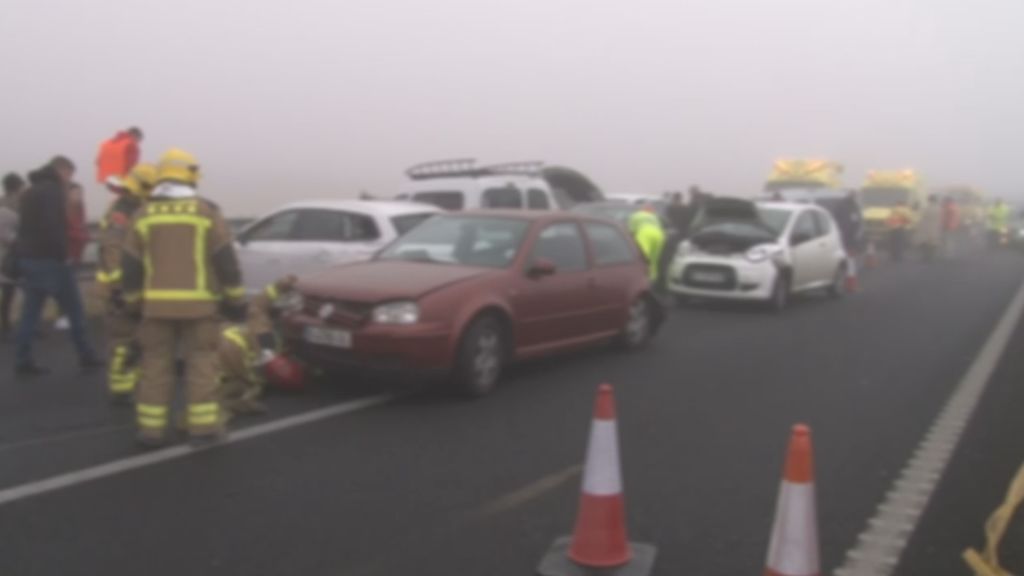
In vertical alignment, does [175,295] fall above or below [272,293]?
above

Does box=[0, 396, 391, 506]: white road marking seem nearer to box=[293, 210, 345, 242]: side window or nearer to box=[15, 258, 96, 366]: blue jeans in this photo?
box=[15, 258, 96, 366]: blue jeans

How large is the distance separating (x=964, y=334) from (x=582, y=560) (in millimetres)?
9713

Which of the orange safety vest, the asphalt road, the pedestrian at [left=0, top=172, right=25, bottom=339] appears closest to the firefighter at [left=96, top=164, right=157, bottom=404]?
the asphalt road

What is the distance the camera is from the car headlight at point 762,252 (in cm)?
1467

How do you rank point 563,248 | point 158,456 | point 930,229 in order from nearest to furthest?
point 158,456 → point 563,248 → point 930,229

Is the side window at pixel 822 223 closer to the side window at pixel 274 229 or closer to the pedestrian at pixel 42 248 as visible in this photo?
the side window at pixel 274 229

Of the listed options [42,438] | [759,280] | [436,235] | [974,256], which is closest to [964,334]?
[759,280]

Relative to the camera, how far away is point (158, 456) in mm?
5980

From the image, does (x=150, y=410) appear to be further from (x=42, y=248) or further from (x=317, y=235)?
(x=317, y=235)

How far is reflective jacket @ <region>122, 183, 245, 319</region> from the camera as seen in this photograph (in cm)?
611

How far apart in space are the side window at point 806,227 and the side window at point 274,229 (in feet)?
26.0

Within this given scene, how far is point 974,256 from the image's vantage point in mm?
33938

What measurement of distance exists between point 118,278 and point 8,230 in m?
3.27

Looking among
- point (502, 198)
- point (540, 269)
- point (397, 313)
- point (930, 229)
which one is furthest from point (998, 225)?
point (397, 313)
